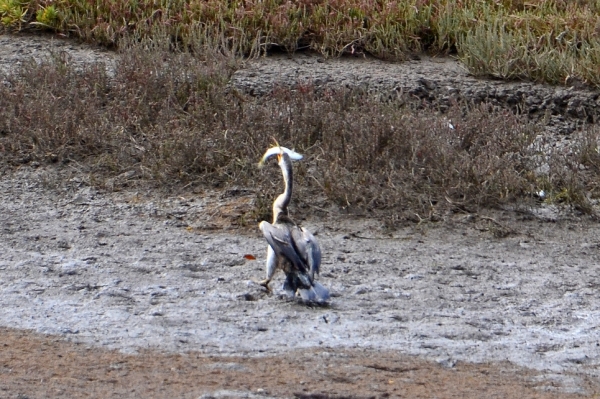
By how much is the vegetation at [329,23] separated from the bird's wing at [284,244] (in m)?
4.45

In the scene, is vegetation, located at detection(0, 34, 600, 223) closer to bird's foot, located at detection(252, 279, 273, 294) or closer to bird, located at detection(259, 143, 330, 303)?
bird's foot, located at detection(252, 279, 273, 294)

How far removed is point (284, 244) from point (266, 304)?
36 cm

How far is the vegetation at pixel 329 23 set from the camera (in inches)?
392

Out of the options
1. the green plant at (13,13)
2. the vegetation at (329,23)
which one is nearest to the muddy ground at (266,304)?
the vegetation at (329,23)

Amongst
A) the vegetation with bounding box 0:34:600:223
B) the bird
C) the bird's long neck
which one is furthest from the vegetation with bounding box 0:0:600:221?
the bird

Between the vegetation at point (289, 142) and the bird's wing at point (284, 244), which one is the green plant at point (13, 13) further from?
the bird's wing at point (284, 244)

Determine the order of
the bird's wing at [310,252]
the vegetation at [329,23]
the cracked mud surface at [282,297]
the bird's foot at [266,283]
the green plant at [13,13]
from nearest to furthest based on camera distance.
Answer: the cracked mud surface at [282,297]
the bird's wing at [310,252]
the bird's foot at [266,283]
the vegetation at [329,23]
the green plant at [13,13]

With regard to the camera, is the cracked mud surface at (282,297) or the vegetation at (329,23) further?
the vegetation at (329,23)

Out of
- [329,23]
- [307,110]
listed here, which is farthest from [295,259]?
[329,23]

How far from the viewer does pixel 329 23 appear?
10.3 metres

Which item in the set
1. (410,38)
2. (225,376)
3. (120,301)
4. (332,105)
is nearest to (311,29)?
(410,38)

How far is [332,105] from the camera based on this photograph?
809 centimetres

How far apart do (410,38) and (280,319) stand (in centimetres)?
560

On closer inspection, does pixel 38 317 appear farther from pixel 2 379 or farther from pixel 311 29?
pixel 311 29
